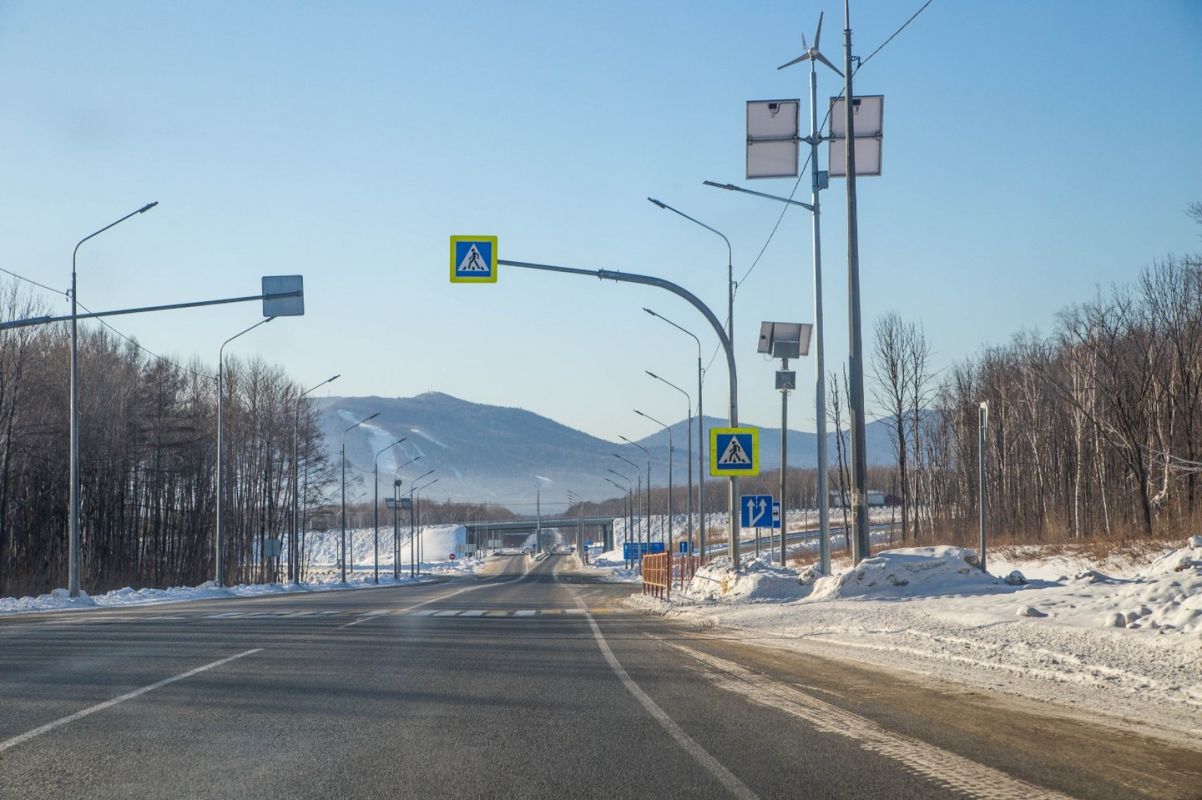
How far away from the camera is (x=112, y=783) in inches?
250

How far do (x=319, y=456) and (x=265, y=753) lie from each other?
73.9 metres

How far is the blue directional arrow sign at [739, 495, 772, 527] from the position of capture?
30594 mm

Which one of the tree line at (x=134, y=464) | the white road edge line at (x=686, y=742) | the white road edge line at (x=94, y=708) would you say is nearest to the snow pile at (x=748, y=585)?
the white road edge line at (x=686, y=742)

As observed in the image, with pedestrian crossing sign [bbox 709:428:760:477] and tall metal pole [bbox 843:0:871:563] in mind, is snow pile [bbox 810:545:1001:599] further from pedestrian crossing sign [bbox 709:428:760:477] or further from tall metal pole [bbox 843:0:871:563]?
pedestrian crossing sign [bbox 709:428:760:477]

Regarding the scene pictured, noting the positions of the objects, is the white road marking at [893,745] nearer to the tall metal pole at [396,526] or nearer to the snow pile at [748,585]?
the snow pile at [748,585]

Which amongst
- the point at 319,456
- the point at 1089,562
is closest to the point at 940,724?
the point at 1089,562

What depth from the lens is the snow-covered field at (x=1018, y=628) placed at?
9484 millimetres

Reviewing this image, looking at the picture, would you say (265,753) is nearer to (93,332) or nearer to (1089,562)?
(1089,562)

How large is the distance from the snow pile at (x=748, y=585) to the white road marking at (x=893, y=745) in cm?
1442

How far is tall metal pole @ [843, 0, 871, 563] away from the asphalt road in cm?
676

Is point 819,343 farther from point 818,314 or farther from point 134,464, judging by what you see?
point 134,464

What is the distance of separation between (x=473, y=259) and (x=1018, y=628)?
45.7 ft

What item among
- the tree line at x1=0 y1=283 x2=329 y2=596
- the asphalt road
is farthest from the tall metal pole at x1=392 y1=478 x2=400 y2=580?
the asphalt road

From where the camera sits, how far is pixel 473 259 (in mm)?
23312
